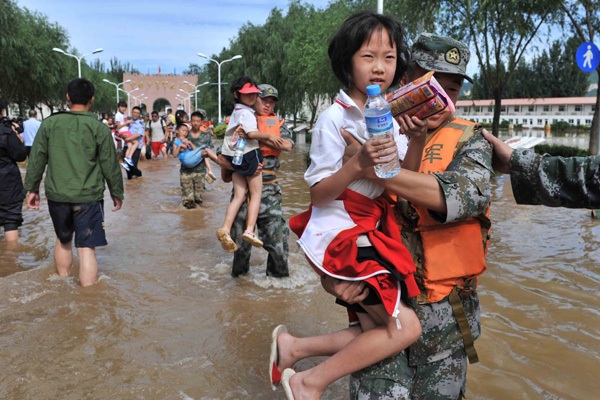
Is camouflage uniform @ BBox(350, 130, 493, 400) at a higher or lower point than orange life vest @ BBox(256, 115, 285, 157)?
lower

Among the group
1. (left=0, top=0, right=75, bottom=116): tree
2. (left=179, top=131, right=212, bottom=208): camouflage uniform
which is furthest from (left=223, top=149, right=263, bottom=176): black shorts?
(left=0, top=0, right=75, bottom=116): tree

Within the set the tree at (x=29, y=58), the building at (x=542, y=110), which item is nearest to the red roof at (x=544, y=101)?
the building at (x=542, y=110)

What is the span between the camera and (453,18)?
18.3 meters

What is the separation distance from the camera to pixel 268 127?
567cm

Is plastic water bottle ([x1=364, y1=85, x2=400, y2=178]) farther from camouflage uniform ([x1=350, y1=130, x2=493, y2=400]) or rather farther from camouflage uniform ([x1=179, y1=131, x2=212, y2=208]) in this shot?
camouflage uniform ([x1=179, y1=131, x2=212, y2=208])

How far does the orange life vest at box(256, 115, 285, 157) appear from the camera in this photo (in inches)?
223

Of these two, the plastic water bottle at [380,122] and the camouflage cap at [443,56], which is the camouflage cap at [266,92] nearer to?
the camouflage cap at [443,56]

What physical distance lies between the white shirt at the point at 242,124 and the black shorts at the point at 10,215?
3838 mm

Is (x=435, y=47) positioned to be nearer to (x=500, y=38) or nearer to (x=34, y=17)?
(x=500, y=38)

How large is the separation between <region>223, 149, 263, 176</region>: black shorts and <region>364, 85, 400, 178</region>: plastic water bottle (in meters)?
3.81

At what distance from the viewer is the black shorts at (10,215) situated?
24.8 feet

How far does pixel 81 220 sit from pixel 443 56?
14.0 feet

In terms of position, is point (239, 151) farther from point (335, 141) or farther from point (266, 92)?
point (335, 141)

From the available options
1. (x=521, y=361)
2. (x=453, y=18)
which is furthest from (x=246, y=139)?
(x=453, y=18)
